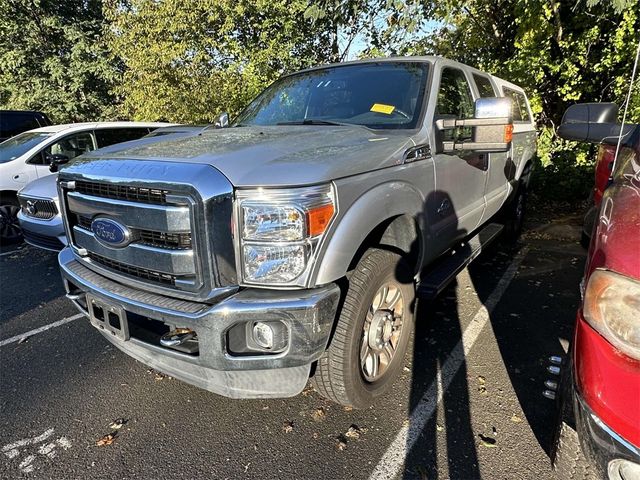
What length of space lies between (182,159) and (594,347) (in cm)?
191

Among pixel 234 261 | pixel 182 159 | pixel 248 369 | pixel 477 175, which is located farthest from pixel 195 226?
pixel 477 175

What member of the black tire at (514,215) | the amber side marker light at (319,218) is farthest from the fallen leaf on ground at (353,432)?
the black tire at (514,215)

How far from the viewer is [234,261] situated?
78.5 inches

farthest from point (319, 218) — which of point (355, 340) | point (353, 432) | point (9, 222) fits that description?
point (9, 222)

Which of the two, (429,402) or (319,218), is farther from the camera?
(429,402)

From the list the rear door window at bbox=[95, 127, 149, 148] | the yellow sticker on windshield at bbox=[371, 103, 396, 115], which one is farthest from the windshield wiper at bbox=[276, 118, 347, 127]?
the rear door window at bbox=[95, 127, 149, 148]

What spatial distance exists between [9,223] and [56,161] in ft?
4.49

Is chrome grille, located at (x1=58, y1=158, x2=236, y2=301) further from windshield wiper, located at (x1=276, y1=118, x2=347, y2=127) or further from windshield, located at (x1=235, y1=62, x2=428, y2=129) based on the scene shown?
windshield, located at (x1=235, y1=62, x2=428, y2=129)

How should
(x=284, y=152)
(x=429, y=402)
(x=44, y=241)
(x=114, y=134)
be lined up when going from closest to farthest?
(x=284, y=152)
(x=429, y=402)
(x=44, y=241)
(x=114, y=134)

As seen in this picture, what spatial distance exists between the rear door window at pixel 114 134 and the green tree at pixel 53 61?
38.5ft

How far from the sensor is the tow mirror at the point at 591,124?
2.90 m

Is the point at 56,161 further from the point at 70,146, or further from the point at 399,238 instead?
the point at 399,238

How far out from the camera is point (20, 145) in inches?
274

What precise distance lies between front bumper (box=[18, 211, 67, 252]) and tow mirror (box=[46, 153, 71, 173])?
123 centimetres
